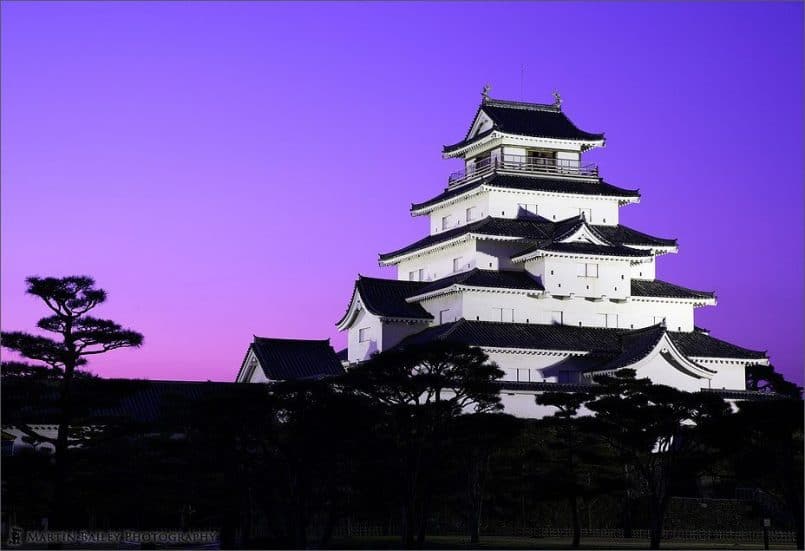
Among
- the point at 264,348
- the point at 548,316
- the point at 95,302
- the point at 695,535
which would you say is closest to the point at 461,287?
the point at 548,316

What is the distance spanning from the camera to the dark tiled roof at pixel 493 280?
66.5m

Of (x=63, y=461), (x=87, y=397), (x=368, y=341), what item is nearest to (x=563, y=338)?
(x=368, y=341)

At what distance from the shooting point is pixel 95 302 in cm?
4738

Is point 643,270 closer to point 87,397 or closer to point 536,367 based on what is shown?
point 536,367

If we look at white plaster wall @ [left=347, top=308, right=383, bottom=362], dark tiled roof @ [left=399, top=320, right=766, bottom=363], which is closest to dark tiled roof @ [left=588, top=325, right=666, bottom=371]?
dark tiled roof @ [left=399, top=320, right=766, bottom=363]

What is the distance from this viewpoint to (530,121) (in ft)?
247

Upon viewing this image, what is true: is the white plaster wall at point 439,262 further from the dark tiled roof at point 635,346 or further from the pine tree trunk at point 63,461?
the pine tree trunk at point 63,461

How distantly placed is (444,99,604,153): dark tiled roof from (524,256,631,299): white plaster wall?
9436mm

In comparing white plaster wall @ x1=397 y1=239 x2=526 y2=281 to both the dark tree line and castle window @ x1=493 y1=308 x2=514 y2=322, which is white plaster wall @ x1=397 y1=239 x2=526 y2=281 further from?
the dark tree line

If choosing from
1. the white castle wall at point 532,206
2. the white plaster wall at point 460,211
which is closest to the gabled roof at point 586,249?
the white castle wall at point 532,206

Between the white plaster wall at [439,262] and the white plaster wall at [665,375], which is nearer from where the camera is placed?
the white plaster wall at [665,375]

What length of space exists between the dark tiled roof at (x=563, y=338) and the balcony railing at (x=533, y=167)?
1102 centimetres

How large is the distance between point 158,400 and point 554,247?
23840mm

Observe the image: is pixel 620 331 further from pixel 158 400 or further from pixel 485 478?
pixel 158 400
